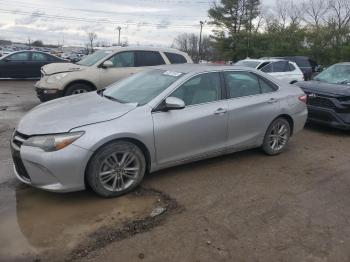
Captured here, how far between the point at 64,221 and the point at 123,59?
22.2 feet

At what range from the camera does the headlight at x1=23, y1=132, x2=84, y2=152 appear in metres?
4.35

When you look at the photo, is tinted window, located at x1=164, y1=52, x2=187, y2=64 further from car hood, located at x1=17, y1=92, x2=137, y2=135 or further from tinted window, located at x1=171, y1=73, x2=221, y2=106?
car hood, located at x1=17, y1=92, x2=137, y2=135

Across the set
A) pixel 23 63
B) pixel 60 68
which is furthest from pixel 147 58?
pixel 23 63

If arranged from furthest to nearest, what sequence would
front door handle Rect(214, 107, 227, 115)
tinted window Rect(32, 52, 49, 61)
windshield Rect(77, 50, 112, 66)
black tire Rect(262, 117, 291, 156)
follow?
tinted window Rect(32, 52, 49, 61) < windshield Rect(77, 50, 112, 66) < black tire Rect(262, 117, 291, 156) < front door handle Rect(214, 107, 227, 115)

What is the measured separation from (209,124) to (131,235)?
6.99 ft

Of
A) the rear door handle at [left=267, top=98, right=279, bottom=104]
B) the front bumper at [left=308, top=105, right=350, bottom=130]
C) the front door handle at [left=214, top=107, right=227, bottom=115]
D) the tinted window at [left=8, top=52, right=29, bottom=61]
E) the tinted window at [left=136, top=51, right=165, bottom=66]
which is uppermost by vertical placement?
the tinted window at [left=136, top=51, right=165, bottom=66]

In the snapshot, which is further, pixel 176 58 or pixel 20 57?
pixel 20 57

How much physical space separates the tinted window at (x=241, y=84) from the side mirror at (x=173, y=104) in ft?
3.69

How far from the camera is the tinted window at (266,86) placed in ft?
21.1

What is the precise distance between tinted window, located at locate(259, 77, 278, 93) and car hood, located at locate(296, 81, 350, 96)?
2.56 m

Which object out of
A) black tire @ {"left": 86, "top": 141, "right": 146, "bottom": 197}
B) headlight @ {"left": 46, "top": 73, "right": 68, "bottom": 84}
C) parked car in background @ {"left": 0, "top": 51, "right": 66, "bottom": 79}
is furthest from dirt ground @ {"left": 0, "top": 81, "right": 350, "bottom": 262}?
parked car in background @ {"left": 0, "top": 51, "right": 66, "bottom": 79}

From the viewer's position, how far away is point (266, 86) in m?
6.50

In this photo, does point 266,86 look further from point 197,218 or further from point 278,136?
point 197,218

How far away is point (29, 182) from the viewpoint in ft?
14.9
